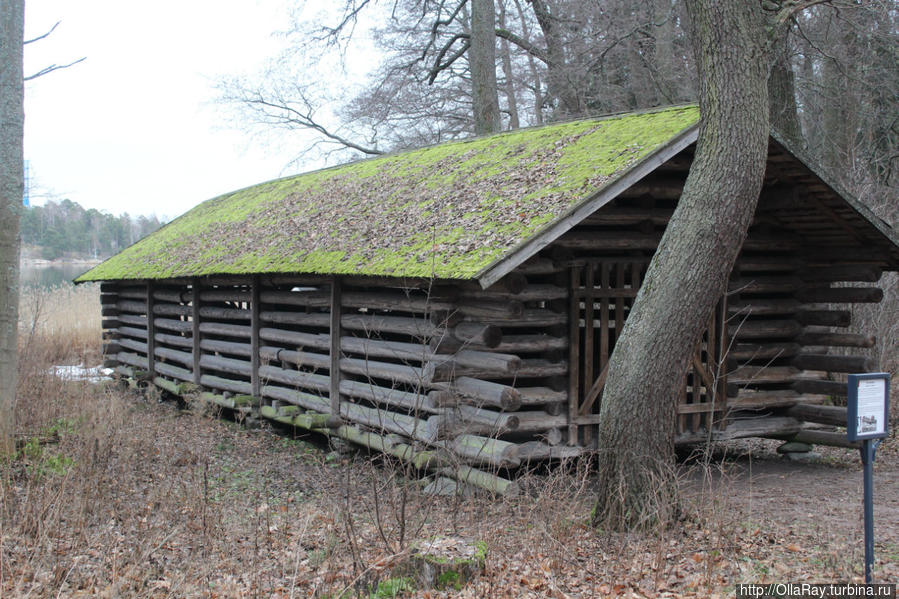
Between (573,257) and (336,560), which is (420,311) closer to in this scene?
(573,257)

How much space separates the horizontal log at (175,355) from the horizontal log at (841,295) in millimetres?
9882

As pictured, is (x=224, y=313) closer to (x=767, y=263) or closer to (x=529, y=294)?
(x=529, y=294)

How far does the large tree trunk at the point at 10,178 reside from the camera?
8562 mm

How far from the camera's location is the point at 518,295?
26.3ft

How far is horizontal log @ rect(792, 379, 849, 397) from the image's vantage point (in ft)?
31.7

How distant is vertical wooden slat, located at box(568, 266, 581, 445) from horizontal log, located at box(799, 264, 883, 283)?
3.63m

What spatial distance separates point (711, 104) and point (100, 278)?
13703 mm

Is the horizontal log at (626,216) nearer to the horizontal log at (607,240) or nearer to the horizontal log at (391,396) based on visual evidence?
the horizontal log at (607,240)

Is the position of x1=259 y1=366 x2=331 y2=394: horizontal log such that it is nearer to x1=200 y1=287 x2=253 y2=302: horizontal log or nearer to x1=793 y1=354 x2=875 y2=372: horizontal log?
Answer: x1=200 y1=287 x2=253 y2=302: horizontal log

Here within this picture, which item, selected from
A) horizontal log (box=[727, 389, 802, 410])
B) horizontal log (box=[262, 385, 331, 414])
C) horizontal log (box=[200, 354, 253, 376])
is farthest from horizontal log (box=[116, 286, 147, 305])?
horizontal log (box=[727, 389, 802, 410])

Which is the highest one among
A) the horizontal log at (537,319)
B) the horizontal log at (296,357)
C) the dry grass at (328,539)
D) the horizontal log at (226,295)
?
the horizontal log at (226,295)

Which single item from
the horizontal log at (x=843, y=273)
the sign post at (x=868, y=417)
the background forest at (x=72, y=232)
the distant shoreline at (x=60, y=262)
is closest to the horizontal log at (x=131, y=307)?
the horizontal log at (x=843, y=273)

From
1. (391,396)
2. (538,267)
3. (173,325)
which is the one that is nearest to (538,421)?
(538,267)

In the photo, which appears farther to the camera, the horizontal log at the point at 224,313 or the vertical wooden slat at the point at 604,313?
the horizontal log at the point at 224,313
